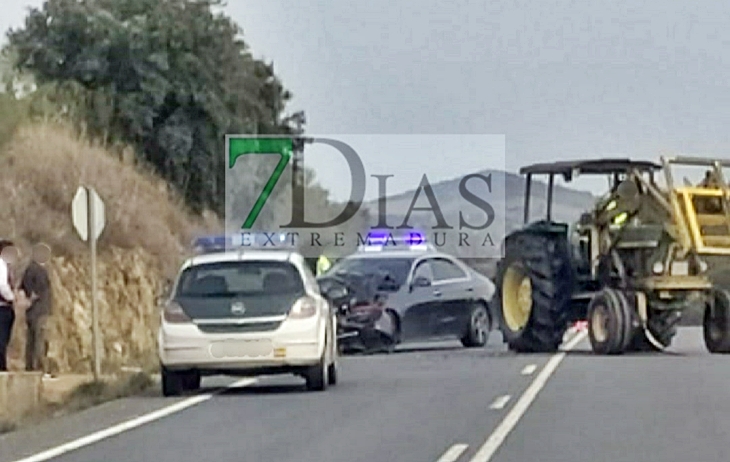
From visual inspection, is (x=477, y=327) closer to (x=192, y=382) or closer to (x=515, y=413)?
(x=192, y=382)

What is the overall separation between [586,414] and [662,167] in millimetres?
10906

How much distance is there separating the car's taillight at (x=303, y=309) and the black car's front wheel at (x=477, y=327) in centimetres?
1092

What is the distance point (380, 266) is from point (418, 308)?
1.41 meters

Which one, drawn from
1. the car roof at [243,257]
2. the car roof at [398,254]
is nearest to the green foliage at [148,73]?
the car roof at [398,254]

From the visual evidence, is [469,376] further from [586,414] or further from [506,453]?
[506,453]

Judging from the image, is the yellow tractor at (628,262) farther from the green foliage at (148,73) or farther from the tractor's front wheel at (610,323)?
the green foliage at (148,73)

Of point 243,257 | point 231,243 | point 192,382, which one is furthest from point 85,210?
point 231,243

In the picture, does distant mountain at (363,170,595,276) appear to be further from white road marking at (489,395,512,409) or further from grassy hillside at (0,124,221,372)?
white road marking at (489,395,512,409)

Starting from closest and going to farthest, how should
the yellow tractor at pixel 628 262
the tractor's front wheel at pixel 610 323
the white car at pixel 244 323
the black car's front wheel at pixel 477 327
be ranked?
the white car at pixel 244 323 < the tractor's front wheel at pixel 610 323 < the yellow tractor at pixel 628 262 < the black car's front wheel at pixel 477 327

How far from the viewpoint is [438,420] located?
690 inches

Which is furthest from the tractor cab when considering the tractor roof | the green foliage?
the green foliage

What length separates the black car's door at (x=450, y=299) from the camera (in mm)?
31047

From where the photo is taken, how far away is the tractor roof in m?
28.3

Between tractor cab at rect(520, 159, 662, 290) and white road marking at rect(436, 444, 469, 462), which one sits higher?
tractor cab at rect(520, 159, 662, 290)
